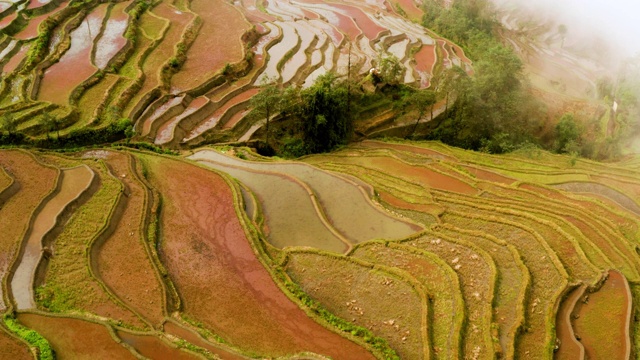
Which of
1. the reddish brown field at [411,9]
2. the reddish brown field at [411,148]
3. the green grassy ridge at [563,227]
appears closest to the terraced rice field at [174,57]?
the reddish brown field at [411,148]

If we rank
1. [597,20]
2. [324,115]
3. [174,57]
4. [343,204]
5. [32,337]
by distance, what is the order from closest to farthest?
[32,337] < [343,204] < [324,115] < [174,57] < [597,20]

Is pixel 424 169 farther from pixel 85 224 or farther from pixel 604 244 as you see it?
pixel 85 224

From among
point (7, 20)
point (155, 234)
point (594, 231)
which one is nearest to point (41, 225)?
point (155, 234)

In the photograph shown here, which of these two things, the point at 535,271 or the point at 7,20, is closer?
the point at 535,271

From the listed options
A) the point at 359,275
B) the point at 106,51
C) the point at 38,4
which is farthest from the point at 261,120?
the point at 38,4

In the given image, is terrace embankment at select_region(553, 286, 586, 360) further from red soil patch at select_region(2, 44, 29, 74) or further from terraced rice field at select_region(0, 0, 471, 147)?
red soil patch at select_region(2, 44, 29, 74)

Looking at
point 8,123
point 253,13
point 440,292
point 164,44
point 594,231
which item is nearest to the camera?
point 440,292

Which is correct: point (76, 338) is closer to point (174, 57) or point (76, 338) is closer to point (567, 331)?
point (567, 331)
